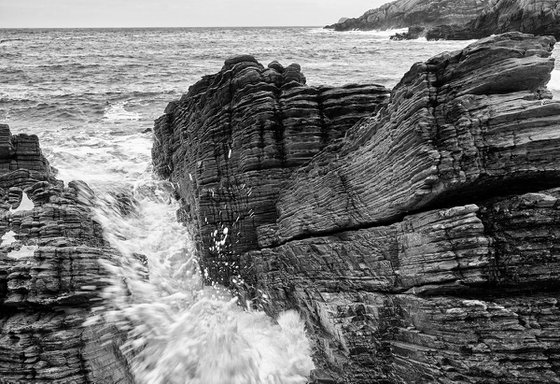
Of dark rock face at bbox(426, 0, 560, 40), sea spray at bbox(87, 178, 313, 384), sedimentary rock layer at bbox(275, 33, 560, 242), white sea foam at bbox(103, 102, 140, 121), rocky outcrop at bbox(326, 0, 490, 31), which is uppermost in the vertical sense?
rocky outcrop at bbox(326, 0, 490, 31)

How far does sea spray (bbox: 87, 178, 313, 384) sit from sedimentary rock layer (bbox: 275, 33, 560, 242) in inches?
144

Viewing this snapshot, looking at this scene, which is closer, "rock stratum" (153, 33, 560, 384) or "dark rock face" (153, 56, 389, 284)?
"rock stratum" (153, 33, 560, 384)

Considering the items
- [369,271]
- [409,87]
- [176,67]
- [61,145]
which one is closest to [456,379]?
[369,271]

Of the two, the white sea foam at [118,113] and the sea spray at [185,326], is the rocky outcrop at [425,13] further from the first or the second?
the sea spray at [185,326]

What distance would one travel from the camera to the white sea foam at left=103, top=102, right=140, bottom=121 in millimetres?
29672

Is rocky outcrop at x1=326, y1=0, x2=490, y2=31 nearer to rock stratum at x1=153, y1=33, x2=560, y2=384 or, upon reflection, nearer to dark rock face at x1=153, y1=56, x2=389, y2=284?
dark rock face at x1=153, y1=56, x2=389, y2=284

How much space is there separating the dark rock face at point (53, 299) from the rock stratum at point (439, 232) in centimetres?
371

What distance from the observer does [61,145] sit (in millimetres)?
22938

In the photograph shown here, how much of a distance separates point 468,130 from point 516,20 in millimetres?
73957

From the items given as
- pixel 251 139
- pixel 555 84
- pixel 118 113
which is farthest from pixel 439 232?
pixel 118 113

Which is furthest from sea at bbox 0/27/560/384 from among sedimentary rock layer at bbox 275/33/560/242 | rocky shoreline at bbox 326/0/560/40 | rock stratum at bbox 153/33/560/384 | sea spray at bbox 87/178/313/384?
rocky shoreline at bbox 326/0/560/40

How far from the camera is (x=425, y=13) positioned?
13400 cm

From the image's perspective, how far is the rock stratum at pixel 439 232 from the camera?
19.2 feet

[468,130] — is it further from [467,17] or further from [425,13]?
[425,13]
